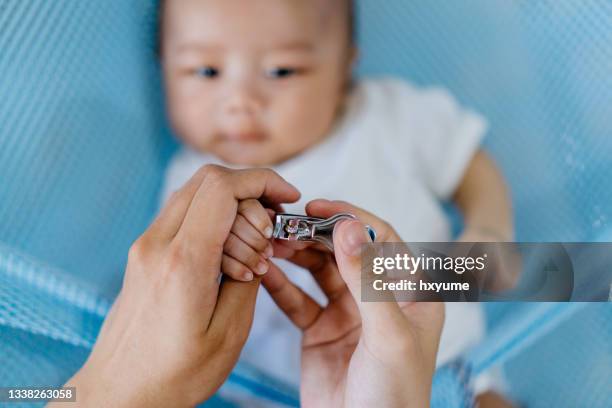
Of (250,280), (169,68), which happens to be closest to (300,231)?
(250,280)

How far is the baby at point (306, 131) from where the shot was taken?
76cm

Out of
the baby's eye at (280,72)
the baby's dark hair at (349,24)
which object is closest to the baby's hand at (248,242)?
the baby's eye at (280,72)

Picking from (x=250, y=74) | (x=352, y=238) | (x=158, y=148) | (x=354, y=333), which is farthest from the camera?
(x=158, y=148)

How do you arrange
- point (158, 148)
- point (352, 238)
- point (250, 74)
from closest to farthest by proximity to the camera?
point (352, 238) → point (250, 74) → point (158, 148)

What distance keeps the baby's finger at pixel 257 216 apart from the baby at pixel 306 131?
228 millimetres

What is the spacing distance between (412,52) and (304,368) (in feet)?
2.03

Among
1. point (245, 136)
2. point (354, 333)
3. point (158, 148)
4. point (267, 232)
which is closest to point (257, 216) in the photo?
point (267, 232)

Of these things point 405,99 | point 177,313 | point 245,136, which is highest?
point 405,99

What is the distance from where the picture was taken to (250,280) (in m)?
0.52

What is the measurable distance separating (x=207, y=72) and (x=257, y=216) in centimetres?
33

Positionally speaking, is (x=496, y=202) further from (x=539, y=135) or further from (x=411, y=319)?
(x=411, y=319)

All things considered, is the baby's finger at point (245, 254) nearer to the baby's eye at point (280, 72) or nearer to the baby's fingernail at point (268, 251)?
the baby's fingernail at point (268, 251)

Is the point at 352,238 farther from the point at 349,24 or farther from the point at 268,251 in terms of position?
the point at 349,24

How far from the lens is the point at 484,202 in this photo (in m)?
0.87
